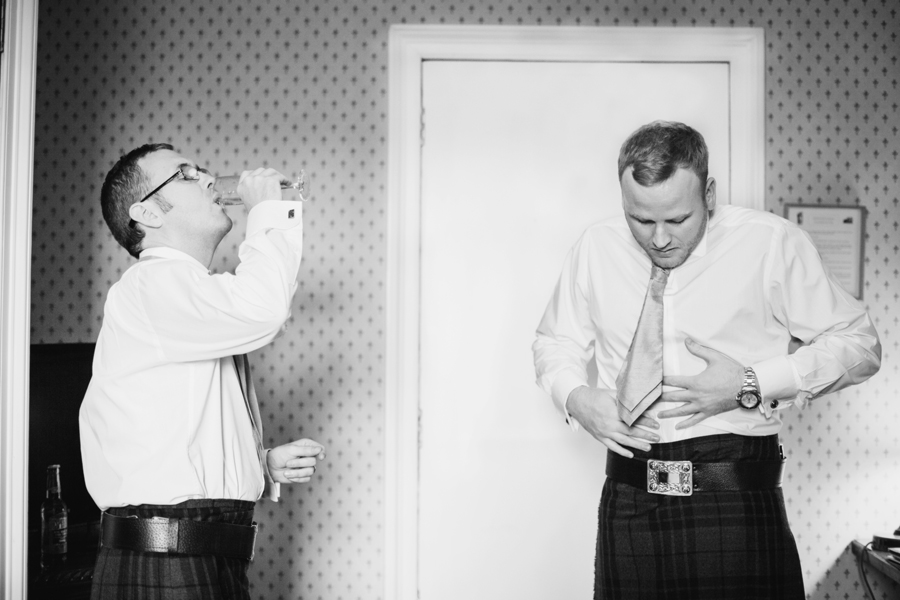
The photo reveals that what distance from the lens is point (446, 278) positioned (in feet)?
8.32

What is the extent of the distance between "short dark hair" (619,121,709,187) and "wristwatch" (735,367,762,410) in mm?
416

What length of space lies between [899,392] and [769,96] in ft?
3.75

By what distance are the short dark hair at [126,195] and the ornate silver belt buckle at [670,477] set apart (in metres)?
1.22

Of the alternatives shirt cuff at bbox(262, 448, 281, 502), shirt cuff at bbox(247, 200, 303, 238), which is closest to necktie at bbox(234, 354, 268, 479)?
shirt cuff at bbox(262, 448, 281, 502)

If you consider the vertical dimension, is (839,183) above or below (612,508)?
above

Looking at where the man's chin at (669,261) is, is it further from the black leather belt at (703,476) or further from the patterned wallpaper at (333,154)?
the patterned wallpaper at (333,154)

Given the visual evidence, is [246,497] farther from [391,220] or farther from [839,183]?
[839,183]

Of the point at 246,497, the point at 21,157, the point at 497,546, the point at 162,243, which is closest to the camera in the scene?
the point at 246,497

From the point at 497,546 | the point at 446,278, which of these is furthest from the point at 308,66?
the point at 497,546

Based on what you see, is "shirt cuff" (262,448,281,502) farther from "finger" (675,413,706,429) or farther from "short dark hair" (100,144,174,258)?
"finger" (675,413,706,429)

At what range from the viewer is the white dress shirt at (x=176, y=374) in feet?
4.49

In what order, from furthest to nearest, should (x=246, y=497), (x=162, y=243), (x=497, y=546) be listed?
1. (x=497, y=546)
2. (x=162, y=243)
3. (x=246, y=497)

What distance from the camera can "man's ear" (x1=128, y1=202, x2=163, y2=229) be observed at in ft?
5.01

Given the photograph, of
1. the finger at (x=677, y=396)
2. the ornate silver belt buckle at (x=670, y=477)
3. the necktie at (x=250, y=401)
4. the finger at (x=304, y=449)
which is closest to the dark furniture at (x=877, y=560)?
the ornate silver belt buckle at (x=670, y=477)
